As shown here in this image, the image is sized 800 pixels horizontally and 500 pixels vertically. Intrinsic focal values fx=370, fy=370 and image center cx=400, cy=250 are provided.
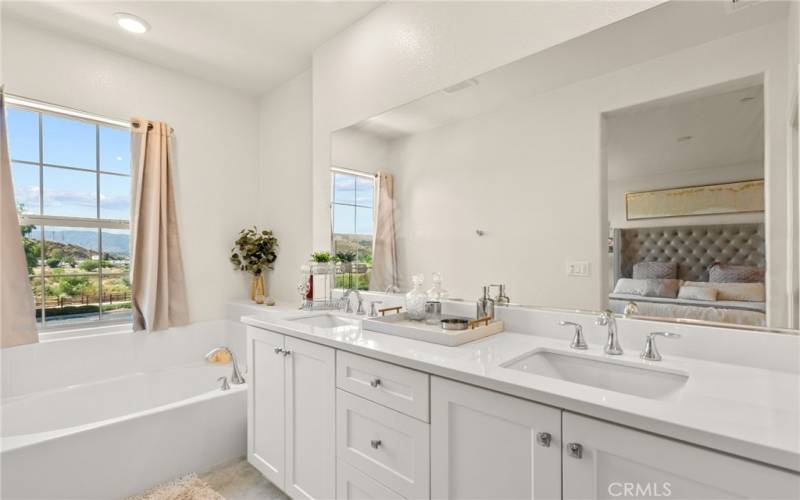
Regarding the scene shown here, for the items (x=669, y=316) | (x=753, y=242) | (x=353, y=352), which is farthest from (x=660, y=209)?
(x=353, y=352)

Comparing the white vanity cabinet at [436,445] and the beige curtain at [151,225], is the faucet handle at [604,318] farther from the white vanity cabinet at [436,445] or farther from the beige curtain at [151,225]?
the beige curtain at [151,225]

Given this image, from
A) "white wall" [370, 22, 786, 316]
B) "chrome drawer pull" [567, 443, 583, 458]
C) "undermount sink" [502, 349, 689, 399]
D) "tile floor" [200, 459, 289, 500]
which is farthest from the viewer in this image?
"tile floor" [200, 459, 289, 500]

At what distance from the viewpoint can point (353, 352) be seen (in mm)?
1384

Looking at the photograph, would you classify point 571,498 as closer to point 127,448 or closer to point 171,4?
point 127,448

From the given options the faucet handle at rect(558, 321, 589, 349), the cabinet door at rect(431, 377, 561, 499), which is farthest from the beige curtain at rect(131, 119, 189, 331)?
the faucet handle at rect(558, 321, 589, 349)

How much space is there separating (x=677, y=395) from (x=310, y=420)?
131cm

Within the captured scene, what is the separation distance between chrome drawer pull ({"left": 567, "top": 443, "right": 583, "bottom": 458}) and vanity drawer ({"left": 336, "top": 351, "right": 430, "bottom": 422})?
42 cm

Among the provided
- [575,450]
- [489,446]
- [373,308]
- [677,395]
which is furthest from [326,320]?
[677,395]

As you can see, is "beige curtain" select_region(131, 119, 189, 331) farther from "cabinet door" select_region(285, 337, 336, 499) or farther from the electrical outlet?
the electrical outlet

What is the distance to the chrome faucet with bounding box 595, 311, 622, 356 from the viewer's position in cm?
120

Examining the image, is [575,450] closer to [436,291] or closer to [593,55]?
[436,291]

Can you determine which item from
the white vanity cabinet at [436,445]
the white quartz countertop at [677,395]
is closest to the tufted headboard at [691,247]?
the white quartz countertop at [677,395]

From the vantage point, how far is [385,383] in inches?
50.1

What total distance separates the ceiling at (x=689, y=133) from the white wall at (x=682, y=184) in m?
0.02
